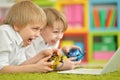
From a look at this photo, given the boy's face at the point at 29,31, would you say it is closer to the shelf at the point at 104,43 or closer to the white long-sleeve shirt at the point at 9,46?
the white long-sleeve shirt at the point at 9,46

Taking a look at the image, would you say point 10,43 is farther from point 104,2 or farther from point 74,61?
point 104,2

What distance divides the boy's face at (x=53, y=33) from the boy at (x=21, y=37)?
0.23 m

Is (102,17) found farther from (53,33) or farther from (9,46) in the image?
(9,46)

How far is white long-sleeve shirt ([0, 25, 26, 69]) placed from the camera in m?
1.57

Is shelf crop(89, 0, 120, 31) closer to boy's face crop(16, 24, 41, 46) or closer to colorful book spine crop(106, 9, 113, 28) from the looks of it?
colorful book spine crop(106, 9, 113, 28)

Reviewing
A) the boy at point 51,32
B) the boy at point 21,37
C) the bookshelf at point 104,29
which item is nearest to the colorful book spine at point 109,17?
the bookshelf at point 104,29

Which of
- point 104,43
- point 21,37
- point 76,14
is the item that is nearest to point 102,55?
point 104,43

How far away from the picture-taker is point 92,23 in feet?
12.7

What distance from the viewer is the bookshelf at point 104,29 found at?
3.80 metres

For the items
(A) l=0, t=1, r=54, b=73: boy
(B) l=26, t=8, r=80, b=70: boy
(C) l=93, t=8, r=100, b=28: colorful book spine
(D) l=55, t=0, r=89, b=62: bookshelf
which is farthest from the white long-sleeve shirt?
(C) l=93, t=8, r=100, b=28: colorful book spine

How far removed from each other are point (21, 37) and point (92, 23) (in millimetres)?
2254

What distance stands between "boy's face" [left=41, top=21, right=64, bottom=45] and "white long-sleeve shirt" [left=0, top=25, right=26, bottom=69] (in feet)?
0.85

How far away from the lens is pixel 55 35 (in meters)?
1.98

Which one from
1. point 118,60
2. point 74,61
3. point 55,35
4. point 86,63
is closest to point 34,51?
point 55,35
